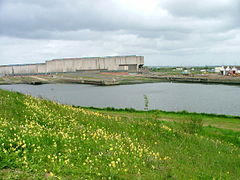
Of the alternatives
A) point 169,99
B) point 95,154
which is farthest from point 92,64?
point 95,154

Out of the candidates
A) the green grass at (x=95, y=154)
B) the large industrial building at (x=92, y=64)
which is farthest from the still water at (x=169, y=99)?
the large industrial building at (x=92, y=64)

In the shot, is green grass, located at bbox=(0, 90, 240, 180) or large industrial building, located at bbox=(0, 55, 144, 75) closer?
green grass, located at bbox=(0, 90, 240, 180)

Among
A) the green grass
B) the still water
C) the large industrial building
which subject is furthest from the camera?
the large industrial building

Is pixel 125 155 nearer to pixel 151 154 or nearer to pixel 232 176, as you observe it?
pixel 151 154

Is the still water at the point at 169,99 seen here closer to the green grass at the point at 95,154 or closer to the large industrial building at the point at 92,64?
the green grass at the point at 95,154

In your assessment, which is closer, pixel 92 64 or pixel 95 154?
pixel 95 154

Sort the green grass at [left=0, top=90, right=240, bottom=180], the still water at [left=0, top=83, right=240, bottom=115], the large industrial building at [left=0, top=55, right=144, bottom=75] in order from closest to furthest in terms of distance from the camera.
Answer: the green grass at [left=0, top=90, right=240, bottom=180] → the still water at [left=0, top=83, right=240, bottom=115] → the large industrial building at [left=0, top=55, right=144, bottom=75]

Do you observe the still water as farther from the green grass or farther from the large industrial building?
the large industrial building

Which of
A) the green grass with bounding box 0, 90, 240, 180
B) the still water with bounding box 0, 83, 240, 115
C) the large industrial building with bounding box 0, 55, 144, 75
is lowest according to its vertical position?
the still water with bounding box 0, 83, 240, 115

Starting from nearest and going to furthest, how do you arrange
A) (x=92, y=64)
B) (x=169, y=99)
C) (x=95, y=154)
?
(x=95, y=154)
(x=169, y=99)
(x=92, y=64)

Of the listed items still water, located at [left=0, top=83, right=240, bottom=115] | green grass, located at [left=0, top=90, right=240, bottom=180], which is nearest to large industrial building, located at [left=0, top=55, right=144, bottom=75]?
still water, located at [left=0, top=83, right=240, bottom=115]

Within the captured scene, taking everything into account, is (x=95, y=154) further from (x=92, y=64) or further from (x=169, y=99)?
(x=92, y=64)

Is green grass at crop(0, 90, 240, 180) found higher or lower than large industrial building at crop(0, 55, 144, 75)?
lower

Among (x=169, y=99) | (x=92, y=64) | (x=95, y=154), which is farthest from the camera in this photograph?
(x=92, y=64)
